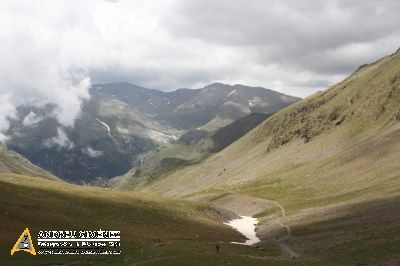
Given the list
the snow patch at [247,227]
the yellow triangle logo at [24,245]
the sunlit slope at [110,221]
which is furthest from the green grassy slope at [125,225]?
the snow patch at [247,227]

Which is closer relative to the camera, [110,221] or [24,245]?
[24,245]

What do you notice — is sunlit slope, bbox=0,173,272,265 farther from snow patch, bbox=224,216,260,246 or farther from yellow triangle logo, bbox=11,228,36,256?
snow patch, bbox=224,216,260,246

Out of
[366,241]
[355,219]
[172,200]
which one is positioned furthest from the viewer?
[172,200]

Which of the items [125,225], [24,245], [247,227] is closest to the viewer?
[24,245]

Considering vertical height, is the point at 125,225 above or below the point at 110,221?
below

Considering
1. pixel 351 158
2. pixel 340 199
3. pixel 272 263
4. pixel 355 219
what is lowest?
pixel 272 263

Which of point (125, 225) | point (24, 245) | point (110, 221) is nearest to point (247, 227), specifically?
point (125, 225)

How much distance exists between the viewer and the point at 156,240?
7025 cm

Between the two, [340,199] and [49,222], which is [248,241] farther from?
[340,199]

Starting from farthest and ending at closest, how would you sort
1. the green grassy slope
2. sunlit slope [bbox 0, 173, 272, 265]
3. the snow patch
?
1. the snow patch
2. sunlit slope [bbox 0, 173, 272, 265]
3. the green grassy slope

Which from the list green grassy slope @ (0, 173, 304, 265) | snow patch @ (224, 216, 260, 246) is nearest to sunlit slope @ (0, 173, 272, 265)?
green grassy slope @ (0, 173, 304, 265)

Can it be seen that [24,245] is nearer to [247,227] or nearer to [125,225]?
[125,225]

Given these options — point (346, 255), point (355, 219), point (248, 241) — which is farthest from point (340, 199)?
point (346, 255)

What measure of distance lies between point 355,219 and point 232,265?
43871mm
